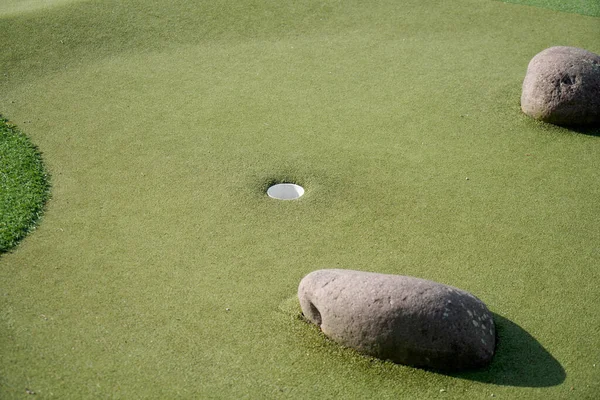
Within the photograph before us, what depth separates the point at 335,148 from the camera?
8.30 meters

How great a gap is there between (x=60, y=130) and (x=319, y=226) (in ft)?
12.3

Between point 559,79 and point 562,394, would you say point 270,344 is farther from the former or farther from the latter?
point 559,79

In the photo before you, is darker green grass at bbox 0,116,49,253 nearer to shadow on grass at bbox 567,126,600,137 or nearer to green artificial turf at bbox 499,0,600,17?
shadow on grass at bbox 567,126,600,137

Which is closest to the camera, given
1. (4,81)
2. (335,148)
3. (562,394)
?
(562,394)

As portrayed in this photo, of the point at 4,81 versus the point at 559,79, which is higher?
the point at 559,79

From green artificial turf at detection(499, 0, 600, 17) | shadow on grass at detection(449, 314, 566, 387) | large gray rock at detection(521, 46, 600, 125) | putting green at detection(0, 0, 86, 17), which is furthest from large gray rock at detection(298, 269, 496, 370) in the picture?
green artificial turf at detection(499, 0, 600, 17)

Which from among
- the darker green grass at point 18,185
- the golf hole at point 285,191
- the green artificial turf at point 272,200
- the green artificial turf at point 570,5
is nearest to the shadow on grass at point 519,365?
the green artificial turf at point 272,200

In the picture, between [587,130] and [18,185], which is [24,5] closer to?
[18,185]

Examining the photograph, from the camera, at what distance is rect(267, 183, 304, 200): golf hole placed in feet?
24.3

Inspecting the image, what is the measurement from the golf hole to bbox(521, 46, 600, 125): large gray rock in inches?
140

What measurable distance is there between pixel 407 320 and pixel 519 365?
1.02 metres

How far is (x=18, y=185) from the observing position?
7.41 m

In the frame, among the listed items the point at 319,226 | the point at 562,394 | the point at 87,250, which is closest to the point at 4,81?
the point at 87,250

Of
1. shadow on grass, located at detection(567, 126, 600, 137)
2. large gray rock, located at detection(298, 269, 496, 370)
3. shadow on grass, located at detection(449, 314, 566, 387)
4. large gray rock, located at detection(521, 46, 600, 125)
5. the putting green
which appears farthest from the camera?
the putting green
